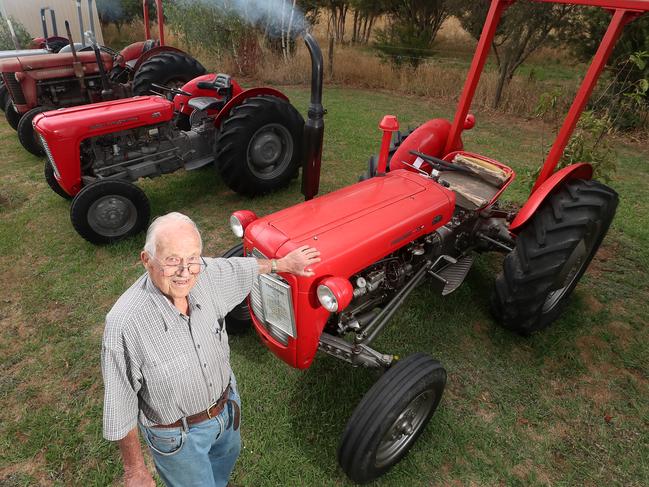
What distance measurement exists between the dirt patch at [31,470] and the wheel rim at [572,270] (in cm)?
302

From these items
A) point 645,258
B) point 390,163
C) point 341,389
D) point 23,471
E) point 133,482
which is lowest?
point 23,471

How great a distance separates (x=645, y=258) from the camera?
402cm

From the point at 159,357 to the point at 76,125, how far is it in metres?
3.30

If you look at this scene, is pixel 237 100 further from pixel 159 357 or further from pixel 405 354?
pixel 159 357

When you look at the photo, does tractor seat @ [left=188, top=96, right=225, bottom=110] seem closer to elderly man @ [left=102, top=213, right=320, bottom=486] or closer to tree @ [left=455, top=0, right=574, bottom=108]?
elderly man @ [left=102, top=213, right=320, bottom=486]

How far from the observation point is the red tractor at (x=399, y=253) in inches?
79.1

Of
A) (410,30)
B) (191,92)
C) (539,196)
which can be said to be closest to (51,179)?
(191,92)

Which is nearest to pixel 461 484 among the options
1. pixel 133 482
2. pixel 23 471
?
pixel 133 482

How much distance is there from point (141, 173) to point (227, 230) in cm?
104

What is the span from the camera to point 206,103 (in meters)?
4.68

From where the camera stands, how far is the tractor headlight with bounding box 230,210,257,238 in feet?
7.28

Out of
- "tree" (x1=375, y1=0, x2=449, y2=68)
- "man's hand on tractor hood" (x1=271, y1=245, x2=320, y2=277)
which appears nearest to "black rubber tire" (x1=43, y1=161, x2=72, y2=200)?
"man's hand on tractor hood" (x1=271, y1=245, x2=320, y2=277)

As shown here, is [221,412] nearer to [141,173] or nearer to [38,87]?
[141,173]

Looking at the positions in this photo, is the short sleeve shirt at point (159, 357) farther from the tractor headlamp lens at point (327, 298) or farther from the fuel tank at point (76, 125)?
the fuel tank at point (76, 125)
